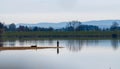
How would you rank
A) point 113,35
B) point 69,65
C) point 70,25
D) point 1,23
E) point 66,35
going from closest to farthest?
point 69,65 < point 113,35 < point 66,35 < point 1,23 < point 70,25

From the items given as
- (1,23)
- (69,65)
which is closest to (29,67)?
(69,65)

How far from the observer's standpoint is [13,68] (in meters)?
26.6

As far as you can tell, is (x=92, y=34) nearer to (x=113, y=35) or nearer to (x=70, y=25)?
(x=113, y=35)

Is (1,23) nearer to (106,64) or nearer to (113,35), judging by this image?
(113,35)

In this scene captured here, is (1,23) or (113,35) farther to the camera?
(1,23)

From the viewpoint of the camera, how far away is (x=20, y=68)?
26.5m

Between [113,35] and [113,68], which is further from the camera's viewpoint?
[113,35]

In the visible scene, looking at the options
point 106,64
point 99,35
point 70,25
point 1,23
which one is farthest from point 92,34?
point 106,64

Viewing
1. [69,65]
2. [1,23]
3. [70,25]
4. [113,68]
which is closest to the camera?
[113,68]

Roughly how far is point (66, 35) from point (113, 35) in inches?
515

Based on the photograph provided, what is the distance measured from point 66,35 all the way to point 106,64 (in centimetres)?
6575

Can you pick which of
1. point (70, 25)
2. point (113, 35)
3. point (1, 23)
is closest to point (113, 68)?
point (113, 35)

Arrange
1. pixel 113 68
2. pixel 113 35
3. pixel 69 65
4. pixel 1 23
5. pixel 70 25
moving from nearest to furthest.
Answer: pixel 113 68 → pixel 69 65 → pixel 113 35 → pixel 1 23 → pixel 70 25

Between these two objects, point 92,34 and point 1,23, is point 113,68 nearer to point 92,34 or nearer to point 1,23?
point 92,34
